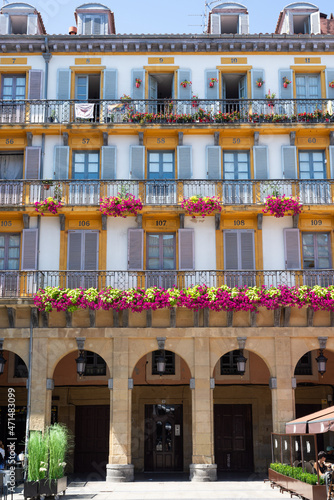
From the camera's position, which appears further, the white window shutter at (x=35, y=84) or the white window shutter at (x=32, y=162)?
the white window shutter at (x=35, y=84)

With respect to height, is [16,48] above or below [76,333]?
above

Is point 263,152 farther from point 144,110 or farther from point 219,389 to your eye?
point 219,389

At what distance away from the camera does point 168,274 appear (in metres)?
25.4

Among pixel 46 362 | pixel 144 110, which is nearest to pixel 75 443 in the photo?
pixel 46 362

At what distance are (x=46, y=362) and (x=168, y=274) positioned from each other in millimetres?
5356

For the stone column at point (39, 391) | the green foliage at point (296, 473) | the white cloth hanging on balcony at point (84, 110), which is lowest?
the green foliage at point (296, 473)

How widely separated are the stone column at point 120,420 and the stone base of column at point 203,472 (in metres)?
2.15

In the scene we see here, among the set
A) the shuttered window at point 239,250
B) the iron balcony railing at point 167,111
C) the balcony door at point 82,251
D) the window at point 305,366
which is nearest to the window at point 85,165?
the iron balcony railing at point 167,111

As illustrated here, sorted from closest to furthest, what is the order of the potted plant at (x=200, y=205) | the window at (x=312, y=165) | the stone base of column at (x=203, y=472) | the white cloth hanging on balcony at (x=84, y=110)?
1. the stone base of column at (x=203, y=472)
2. the potted plant at (x=200, y=205)
3. the white cloth hanging on balcony at (x=84, y=110)
4. the window at (x=312, y=165)

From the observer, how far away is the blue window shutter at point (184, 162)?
1044 inches

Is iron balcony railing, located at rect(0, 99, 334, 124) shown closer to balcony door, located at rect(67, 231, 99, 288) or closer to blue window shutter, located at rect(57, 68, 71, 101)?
blue window shutter, located at rect(57, 68, 71, 101)

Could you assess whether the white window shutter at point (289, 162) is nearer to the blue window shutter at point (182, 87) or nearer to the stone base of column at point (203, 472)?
the blue window shutter at point (182, 87)

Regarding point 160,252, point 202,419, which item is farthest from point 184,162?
point 202,419

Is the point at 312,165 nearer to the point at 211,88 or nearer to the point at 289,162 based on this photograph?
the point at 289,162
